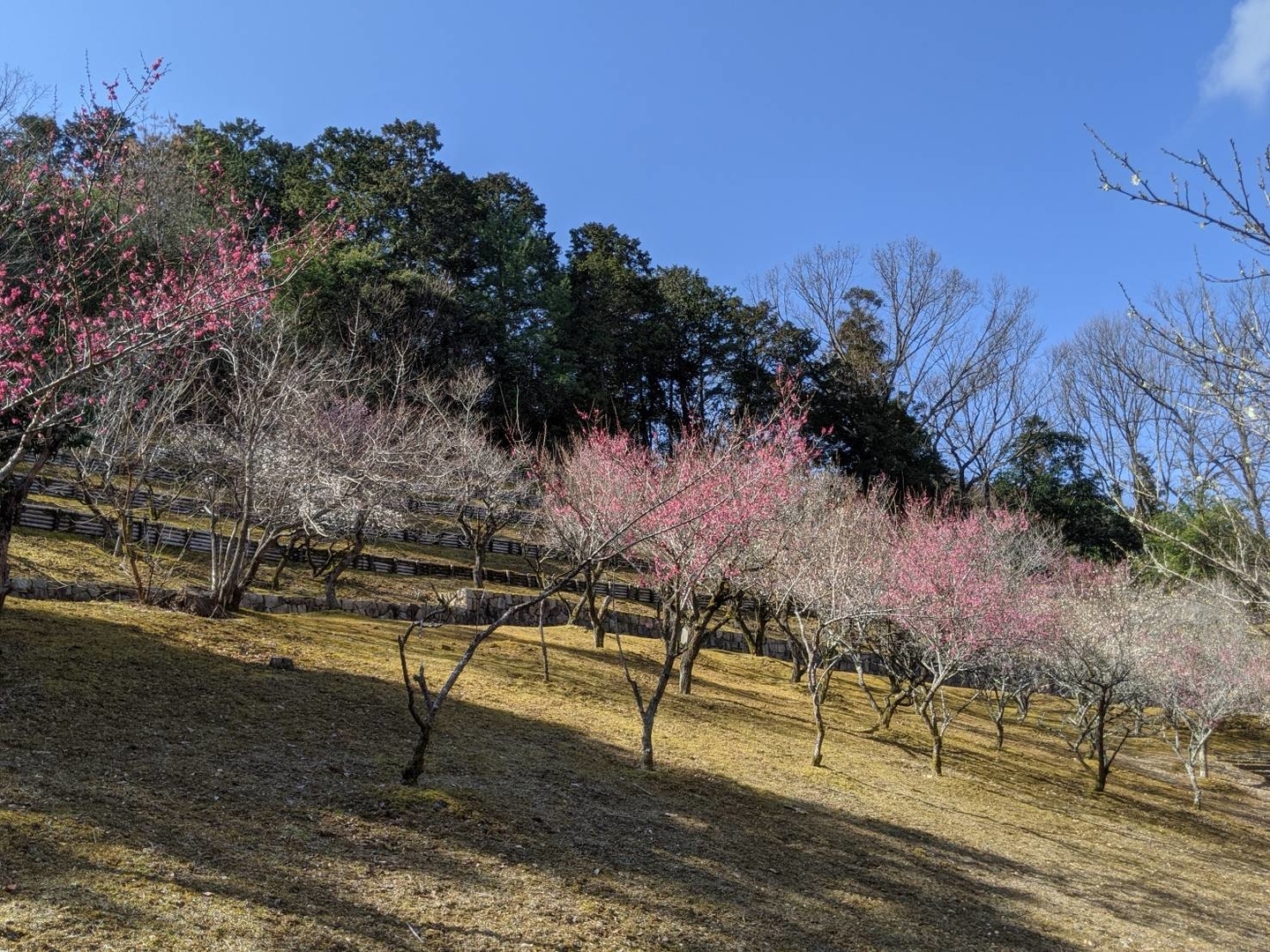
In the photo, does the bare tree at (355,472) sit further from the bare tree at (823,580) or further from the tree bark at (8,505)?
the bare tree at (823,580)

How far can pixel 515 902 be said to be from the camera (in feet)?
15.1

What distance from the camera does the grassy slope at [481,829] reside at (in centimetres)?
408

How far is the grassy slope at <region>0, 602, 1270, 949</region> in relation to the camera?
4.08 metres

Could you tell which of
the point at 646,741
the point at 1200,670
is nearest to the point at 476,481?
the point at 646,741

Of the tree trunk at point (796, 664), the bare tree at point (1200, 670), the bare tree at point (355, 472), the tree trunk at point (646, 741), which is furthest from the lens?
the tree trunk at point (796, 664)

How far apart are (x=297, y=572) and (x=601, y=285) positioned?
20.7 m

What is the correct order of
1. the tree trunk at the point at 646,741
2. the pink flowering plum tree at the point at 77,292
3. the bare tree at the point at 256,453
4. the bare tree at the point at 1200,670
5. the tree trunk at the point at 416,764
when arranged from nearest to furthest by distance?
the pink flowering plum tree at the point at 77,292
the tree trunk at the point at 416,764
the tree trunk at the point at 646,741
the bare tree at the point at 256,453
the bare tree at the point at 1200,670

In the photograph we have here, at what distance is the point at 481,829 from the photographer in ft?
18.5

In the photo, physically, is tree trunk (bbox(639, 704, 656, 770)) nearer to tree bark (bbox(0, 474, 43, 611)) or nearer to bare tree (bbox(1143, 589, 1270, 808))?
tree bark (bbox(0, 474, 43, 611))

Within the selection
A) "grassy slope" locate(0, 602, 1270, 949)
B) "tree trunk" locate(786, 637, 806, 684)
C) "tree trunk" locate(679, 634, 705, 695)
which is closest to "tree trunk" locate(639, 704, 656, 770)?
"grassy slope" locate(0, 602, 1270, 949)

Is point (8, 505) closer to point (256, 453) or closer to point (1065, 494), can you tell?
point (256, 453)

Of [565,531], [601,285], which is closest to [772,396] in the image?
[601,285]

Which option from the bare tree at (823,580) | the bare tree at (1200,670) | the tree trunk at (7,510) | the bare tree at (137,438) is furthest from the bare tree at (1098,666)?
the tree trunk at (7,510)

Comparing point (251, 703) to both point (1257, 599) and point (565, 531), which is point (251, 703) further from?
point (565, 531)
